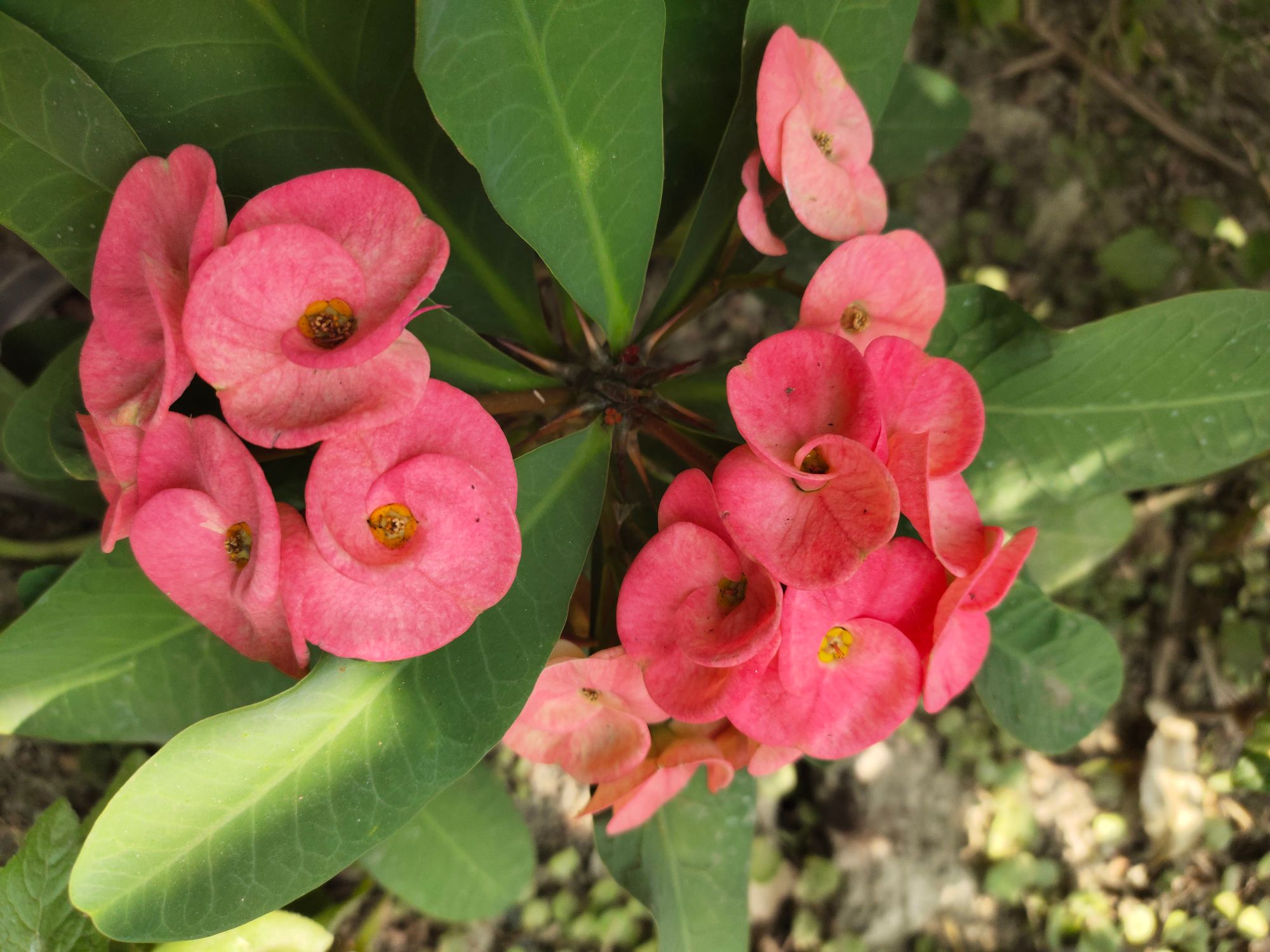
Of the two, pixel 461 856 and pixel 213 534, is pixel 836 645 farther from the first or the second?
pixel 461 856

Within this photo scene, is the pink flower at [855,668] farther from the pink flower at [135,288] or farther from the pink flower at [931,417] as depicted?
the pink flower at [135,288]

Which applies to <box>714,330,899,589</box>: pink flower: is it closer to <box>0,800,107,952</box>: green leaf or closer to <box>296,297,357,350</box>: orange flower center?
<box>296,297,357,350</box>: orange flower center

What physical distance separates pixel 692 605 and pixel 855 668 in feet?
0.68

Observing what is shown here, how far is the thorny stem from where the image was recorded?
1206 millimetres

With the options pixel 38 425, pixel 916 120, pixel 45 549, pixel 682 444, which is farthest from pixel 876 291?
pixel 45 549

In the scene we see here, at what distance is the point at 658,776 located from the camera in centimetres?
125

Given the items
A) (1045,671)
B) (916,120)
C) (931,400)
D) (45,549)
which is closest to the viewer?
(931,400)

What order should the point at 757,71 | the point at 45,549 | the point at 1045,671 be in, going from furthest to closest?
1. the point at 45,549
2. the point at 1045,671
3. the point at 757,71

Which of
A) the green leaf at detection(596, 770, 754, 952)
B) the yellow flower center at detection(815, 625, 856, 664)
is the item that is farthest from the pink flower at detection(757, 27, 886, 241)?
the green leaf at detection(596, 770, 754, 952)

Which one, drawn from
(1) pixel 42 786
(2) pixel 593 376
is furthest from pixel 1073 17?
(1) pixel 42 786

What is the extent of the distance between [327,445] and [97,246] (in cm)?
44

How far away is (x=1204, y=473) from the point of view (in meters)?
1.40

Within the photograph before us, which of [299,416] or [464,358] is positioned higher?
[299,416]

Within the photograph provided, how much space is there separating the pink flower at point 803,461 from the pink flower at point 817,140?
0.28 meters
